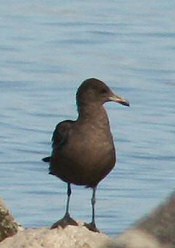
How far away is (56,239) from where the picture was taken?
25.9ft

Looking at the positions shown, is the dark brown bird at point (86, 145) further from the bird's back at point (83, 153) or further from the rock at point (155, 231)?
the rock at point (155, 231)

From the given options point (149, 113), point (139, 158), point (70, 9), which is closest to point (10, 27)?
point (70, 9)

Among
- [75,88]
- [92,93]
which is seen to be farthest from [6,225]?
[75,88]

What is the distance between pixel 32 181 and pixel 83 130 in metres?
4.41

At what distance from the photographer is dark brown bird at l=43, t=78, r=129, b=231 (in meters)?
9.53

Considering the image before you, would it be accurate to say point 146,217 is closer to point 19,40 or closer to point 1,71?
point 1,71

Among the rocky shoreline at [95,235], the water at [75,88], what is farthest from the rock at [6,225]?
the water at [75,88]

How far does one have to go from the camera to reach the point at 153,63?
20.2m

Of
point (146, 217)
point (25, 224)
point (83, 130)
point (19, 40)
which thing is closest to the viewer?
point (146, 217)

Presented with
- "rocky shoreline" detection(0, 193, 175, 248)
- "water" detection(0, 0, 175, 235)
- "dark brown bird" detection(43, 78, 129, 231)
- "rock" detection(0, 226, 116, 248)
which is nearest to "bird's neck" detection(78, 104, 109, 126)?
"dark brown bird" detection(43, 78, 129, 231)

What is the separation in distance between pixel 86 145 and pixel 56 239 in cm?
174

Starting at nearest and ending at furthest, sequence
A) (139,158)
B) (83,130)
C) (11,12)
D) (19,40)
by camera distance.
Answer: (83,130) < (139,158) < (19,40) < (11,12)

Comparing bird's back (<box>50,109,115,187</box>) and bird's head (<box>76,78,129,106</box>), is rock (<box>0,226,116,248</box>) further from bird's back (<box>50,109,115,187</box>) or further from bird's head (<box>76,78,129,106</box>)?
bird's head (<box>76,78,129,106</box>)

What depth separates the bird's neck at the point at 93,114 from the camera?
9.84m
